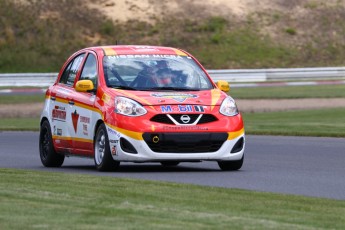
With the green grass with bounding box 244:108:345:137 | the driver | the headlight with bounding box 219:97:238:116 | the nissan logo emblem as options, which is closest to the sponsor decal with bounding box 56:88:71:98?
the driver

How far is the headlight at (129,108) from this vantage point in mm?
13594

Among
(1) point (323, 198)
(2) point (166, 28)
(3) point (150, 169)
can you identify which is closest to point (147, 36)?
(2) point (166, 28)

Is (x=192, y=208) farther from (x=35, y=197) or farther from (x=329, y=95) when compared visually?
(x=329, y=95)

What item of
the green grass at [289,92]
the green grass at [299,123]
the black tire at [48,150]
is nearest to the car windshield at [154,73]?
the black tire at [48,150]

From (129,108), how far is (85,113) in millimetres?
1068

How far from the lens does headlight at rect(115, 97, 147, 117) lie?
13.6 m

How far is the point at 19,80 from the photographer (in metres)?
50.7

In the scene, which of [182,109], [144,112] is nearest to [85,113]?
[144,112]

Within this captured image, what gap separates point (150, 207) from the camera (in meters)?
9.26

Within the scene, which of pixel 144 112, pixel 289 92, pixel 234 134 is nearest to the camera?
pixel 144 112

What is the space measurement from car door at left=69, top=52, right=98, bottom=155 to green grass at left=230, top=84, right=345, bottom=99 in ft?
81.9

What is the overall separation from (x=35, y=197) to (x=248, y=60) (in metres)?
48.8

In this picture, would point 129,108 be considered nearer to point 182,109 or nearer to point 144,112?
point 144,112

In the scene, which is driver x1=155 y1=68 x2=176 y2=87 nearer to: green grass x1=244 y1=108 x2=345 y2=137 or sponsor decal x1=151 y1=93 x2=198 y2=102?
sponsor decal x1=151 y1=93 x2=198 y2=102
